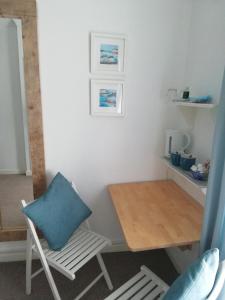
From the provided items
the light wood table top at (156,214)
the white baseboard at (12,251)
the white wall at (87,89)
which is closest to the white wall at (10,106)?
the white wall at (87,89)

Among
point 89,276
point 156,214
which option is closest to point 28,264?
point 89,276

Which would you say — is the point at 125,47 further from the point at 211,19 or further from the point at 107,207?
the point at 107,207

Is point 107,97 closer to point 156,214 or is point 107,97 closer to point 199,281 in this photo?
point 156,214

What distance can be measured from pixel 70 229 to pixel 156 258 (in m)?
0.94

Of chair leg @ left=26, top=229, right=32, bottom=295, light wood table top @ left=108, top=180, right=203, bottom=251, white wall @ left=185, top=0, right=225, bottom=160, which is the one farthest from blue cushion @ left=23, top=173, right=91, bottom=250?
white wall @ left=185, top=0, right=225, bottom=160

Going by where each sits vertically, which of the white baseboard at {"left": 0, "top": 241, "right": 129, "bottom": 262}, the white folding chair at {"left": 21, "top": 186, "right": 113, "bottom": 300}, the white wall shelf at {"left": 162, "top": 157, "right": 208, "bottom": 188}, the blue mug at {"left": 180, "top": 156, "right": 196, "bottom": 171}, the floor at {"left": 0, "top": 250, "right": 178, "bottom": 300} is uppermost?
the blue mug at {"left": 180, "top": 156, "right": 196, "bottom": 171}

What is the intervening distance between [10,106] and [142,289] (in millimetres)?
1618

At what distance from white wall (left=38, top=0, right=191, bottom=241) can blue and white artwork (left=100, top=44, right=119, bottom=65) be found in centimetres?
11

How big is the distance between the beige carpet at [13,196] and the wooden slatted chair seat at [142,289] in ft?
3.40

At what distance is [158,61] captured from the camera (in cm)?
180

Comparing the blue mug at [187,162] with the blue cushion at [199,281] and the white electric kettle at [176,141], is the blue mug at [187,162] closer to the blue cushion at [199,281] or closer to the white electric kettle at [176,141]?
the white electric kettle at [176,141]

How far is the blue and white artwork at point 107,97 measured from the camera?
1.78 m

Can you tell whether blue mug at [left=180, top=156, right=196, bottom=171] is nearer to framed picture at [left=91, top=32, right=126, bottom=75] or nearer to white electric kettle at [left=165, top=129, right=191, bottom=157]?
white electric kettle at [left=165, top=129, right=191, bottom=157]

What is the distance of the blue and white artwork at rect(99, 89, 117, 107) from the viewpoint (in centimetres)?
178
